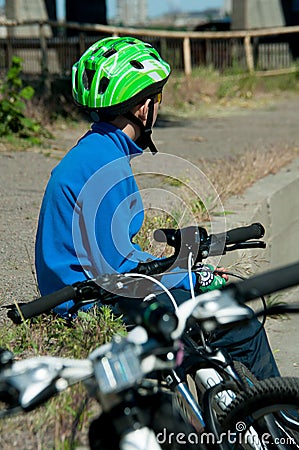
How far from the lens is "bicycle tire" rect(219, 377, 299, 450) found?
275 centimetres

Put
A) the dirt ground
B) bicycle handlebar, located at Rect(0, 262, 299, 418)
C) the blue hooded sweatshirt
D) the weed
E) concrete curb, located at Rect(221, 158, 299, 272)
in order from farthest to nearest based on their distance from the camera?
the weed < concrete curb, located at Rect(221, 158, 299, 272) < the dirt ground < the blue hooded sweatshirt < bicycle handlebar, located at Rect(0, 262, 299, 418)

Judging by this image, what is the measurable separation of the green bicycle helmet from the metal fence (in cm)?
1080

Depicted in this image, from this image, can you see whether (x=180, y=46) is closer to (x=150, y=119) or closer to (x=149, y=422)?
(x=150, y=119)

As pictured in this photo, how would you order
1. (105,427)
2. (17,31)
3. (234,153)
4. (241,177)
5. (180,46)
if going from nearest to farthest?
(105,427)
(241,177)
(234,153)
(180,46)
(17,31)

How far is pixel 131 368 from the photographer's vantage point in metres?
2.03

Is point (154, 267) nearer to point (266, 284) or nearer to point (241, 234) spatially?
point (241, 234)

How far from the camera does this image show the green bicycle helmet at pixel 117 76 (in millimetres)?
3398

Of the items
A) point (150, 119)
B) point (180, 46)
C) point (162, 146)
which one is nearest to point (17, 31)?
point (180, 46)

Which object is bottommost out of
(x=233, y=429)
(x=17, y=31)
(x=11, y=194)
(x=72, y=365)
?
(x=17, y=31)

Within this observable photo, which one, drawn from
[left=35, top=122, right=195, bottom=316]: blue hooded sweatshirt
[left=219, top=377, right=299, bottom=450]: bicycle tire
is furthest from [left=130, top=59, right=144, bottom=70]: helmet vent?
[left=219, top=377, right=299, bottom=450]: bicycle tire

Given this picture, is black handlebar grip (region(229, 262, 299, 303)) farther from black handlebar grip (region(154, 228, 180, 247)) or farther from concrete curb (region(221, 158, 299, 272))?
concrete curb (region(221, 158, 299, 272))

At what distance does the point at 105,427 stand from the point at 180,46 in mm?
16153

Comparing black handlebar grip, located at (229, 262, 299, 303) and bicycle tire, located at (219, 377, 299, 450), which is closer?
black handlebar grip, located at (229, 262, 299, 303)

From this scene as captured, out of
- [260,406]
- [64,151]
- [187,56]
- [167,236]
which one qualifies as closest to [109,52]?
[167,236]
